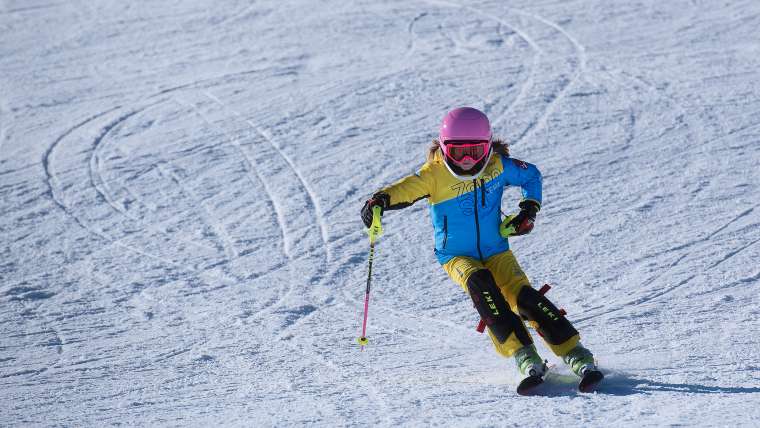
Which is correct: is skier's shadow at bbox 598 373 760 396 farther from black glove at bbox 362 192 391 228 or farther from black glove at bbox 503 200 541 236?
black glove at bbox 362 192 391 228

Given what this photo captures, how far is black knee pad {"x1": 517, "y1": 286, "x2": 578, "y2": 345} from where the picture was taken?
5516 millimetres

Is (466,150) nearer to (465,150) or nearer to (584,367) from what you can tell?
(465,150)

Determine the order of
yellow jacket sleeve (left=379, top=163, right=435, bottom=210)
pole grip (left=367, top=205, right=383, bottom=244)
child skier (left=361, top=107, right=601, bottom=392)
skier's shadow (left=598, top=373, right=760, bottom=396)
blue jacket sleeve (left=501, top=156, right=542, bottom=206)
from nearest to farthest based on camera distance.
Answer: skier's shadow (left=598, top=373, right=760, bottom=396) → child skier (left=361, top=107, right=601, bottom=392) → pole grip (left=367, top=205, right=383, bottom=244) → yellow jacket sleeve (left=379, top=163, right=435, bottom=210) → blue jacket sleeve (left=501, top=156, right=542, bottom=206)

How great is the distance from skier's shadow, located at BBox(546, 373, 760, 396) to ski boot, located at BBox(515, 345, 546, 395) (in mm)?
116

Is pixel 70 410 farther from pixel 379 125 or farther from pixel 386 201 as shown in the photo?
pixel 379 125

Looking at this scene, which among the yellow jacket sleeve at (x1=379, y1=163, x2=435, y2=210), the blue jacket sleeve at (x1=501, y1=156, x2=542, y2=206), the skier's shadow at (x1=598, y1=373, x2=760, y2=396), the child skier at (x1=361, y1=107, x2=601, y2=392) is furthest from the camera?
the blue jacket sleeve at (x1=501, y1=156, x2=542, y2=206)

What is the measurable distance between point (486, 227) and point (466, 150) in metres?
0.55

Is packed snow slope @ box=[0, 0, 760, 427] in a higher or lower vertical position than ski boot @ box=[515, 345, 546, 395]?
lower

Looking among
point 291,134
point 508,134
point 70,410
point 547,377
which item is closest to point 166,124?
point 291,134

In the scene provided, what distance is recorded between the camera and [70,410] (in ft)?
19.9

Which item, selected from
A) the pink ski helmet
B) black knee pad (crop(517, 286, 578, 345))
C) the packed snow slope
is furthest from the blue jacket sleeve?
the packed snow slope

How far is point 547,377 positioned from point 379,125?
6429 millimetres

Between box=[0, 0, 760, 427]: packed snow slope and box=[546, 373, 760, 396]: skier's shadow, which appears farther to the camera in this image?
box=[0, 0, 760, 427]: packed snow slope

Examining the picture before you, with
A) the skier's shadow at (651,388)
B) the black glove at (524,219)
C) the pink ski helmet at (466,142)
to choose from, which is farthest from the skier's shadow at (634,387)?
the pink ski helmet at (466,142)
